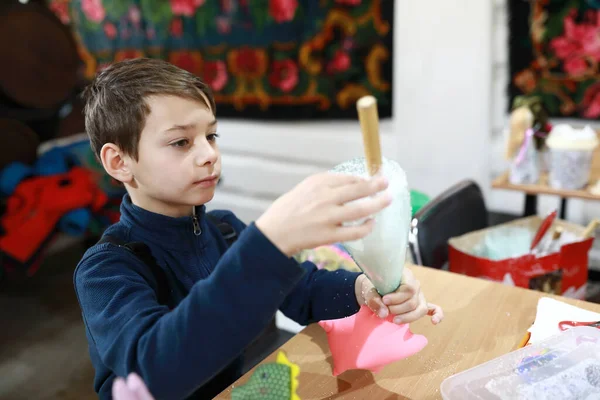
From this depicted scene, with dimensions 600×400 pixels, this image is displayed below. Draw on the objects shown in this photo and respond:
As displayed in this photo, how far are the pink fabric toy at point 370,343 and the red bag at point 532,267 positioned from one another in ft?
2.02

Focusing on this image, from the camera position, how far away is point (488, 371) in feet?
2.48

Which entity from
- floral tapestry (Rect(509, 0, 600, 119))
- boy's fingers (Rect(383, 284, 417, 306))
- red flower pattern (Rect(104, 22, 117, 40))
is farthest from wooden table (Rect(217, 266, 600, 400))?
A: red flower pattern (Rect(104, 22, 117, 40))

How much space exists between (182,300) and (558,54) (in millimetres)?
1935

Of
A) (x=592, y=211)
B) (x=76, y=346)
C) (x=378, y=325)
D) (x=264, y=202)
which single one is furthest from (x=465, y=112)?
(x=76, y=346)

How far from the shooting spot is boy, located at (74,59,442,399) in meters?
0.59

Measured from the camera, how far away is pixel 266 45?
2877 millimetres

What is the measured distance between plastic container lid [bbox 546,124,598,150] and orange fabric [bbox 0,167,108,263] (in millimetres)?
1922

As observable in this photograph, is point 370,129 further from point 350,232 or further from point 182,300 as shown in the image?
point 182,300

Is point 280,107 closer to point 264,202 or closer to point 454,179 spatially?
point 264,202

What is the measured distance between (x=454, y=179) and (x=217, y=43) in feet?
4.93

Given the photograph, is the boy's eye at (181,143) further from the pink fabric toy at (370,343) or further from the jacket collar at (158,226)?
the pink fabric toy at (370,343)

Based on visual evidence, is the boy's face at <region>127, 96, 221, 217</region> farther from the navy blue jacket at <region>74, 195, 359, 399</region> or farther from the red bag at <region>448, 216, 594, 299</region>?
the red bag at <region>448, 216, 594, 299</region>

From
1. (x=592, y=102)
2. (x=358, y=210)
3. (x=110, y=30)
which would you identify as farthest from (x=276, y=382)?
(x=110, y=30)

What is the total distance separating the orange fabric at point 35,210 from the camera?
235 cm
